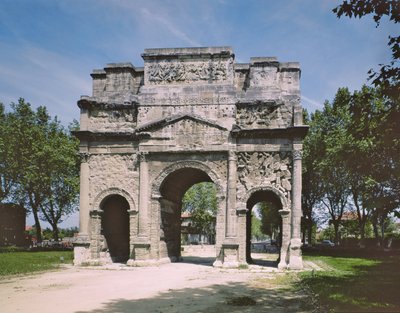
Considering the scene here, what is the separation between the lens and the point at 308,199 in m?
36.8

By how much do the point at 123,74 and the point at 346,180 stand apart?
63.2 feet

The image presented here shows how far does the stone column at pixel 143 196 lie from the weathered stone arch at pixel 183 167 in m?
0.39

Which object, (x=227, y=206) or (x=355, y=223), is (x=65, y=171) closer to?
(x=227, y=206)

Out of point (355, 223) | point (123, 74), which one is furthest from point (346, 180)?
point (355, 223)

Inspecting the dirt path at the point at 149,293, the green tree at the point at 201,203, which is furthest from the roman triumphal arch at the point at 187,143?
the green tree at the point at 201,203

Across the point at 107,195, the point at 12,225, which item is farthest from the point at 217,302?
the point at 12,225

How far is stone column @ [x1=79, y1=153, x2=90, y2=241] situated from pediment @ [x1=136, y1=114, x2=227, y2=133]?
3181 millimetres

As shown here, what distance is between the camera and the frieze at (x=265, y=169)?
66.1 ft

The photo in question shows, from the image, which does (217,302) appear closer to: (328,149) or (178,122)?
(178,122)

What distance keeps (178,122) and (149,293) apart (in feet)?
34.8

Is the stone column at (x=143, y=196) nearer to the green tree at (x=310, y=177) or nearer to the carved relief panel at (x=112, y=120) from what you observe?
the carved relief panel at (x=112, y=120)

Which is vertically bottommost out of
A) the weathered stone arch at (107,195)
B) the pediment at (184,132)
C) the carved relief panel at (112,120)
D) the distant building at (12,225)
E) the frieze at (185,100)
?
the distant building at (12,225)

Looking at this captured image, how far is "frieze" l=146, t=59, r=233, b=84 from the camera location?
2108cm

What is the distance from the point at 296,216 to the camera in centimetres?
1948
